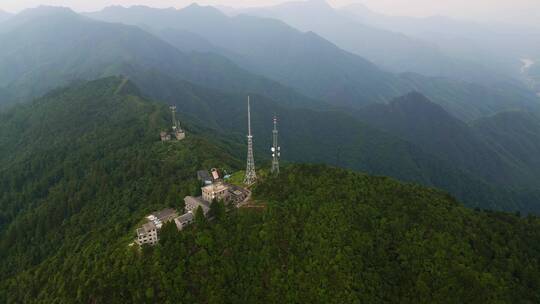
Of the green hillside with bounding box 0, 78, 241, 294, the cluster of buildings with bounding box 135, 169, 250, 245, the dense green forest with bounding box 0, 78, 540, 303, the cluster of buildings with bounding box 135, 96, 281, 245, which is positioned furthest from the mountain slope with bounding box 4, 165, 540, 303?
the green hillside with bounding box 0, 78, 241, 294

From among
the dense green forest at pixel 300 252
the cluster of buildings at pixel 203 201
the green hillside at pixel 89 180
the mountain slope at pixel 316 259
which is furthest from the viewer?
the green hillside at pixel 89 180

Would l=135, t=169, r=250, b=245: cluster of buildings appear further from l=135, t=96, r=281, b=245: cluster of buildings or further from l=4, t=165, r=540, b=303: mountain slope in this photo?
l=4, t=165, r=540, b=303: mountain slope

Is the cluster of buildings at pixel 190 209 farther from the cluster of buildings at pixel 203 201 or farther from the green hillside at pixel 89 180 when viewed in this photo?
the green hillside at pixel 89 180

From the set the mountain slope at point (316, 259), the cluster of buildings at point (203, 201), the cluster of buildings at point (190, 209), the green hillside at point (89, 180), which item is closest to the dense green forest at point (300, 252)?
the mountain slope at point (316, 259)

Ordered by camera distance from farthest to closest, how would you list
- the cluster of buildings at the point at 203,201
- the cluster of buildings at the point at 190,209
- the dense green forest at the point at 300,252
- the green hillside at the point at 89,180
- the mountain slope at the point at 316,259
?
the green hillside at the point at 89,180 → the cluster of buildings at the point at 203,201 → the cluster of buildings at the point at 190,209 → the dense green forest at the point at 300,252 → the mountain slope at the point at 316,259

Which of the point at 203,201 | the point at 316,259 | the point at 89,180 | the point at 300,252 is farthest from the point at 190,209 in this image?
the point at 89,180

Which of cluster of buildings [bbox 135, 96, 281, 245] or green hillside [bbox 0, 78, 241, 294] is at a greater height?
cluster of buildings [bbox 135, 96, 281, 245]

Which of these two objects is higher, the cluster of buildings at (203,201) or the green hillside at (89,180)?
the cluster of buildings at (203,201)

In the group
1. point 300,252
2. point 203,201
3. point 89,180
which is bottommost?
point 89,180

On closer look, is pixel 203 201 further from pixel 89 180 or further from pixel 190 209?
pixel 89 180
